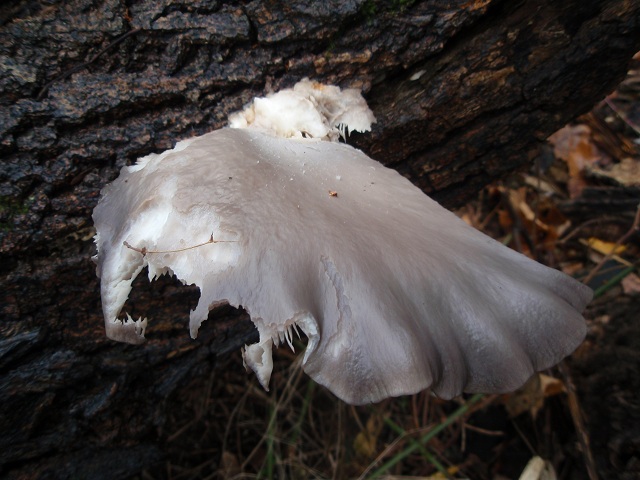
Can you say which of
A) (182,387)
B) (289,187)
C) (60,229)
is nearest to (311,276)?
(289,187)

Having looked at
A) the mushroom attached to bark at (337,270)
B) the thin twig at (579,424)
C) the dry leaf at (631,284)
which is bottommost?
the thin twig at (579,424)

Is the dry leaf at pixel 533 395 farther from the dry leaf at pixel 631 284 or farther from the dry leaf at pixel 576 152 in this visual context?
the dry leaf at pixel 576 152

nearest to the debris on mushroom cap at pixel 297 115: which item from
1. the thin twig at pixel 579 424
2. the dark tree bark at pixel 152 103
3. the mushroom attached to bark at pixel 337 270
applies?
the dark tree bark at pixel 152 103

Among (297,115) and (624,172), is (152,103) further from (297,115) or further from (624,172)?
(624,172)

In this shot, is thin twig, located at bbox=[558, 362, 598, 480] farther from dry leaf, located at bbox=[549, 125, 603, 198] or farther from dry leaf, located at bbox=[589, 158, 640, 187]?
dry leaf, located at bbox=[549, 125, 603, 198]

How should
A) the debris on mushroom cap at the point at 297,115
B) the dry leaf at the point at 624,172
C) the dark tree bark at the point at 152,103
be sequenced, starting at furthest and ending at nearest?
1. the dry leaf at the point at 624,172
2. the debris on mushroom cap at the point at 297,115
3. the dark tree bark at the point at 152,103

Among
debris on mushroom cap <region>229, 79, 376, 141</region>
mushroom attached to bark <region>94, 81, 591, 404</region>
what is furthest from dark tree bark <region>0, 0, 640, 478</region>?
mushroom attached to bark <region>94, 81, 591, 404</region>
